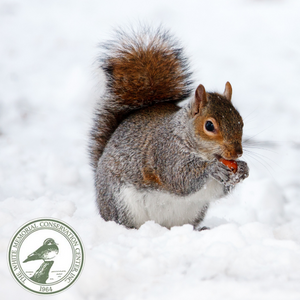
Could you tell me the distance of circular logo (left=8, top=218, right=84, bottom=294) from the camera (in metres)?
1.42

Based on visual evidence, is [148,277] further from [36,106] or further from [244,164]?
[36,106]

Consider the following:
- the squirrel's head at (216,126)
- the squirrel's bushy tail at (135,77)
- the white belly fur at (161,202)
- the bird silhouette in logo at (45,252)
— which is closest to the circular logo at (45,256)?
the bird silhouette in logo at (45,252)

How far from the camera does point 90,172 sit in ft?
10.4

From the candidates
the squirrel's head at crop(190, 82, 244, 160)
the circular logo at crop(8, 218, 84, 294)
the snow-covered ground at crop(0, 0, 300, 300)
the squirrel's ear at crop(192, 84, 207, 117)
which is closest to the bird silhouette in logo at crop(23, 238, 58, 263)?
the circular logo at crop(8, 218, 84, 294)

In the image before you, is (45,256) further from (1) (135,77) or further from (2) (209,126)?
(1) (135,77)

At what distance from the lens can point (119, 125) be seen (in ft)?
8.07

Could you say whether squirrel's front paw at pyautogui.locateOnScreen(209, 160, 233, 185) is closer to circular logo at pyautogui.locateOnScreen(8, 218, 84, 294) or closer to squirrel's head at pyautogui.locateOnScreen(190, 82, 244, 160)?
squirrel's head at pyautogui.locateOnScreen(190, 82, 244, 160)

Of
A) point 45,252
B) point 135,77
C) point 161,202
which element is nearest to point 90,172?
point 135,77

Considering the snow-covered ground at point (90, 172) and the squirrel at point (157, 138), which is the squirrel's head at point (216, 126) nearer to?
the squirrel at point (157, 138)

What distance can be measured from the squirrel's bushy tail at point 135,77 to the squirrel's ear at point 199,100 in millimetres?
406

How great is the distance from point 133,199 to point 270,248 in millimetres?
814

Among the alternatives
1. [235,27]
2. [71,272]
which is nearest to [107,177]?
[71,272]

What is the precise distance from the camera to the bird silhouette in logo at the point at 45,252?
5.05 feet

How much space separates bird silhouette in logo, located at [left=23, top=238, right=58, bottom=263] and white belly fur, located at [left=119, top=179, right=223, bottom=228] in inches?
26.8
